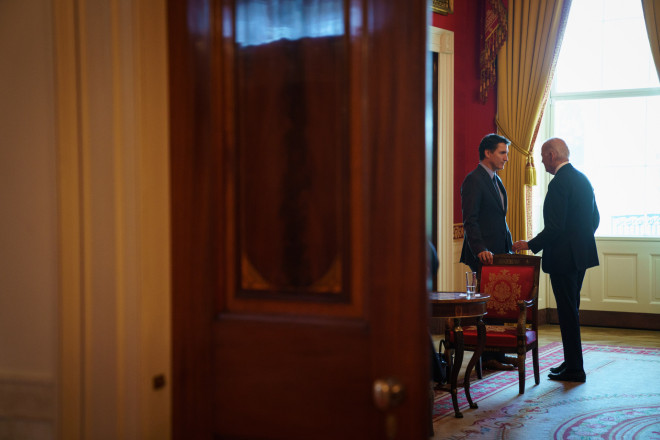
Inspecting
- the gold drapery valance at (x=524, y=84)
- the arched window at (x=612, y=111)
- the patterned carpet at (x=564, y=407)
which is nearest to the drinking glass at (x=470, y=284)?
the patterned carpet at (x=564, y=407)

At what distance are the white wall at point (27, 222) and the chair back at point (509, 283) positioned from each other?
11.5 ft

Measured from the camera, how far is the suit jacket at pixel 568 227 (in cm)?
456

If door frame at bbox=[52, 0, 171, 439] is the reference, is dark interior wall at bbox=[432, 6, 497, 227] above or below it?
above

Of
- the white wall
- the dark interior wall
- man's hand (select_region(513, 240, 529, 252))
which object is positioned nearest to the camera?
the white wall

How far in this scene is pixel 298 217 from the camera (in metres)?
1.31

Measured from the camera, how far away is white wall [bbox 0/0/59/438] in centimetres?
154

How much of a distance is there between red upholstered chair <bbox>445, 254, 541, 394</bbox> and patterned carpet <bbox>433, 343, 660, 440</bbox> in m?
0.22

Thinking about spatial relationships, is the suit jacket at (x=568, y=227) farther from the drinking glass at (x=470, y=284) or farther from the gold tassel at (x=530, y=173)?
the gold tassel at (x=530, y=173)

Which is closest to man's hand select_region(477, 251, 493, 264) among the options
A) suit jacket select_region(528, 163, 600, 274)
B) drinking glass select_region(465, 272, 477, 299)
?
suit jacket select_region(528, 163, 600, 274)

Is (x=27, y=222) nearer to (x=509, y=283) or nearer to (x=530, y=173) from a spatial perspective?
(x=509, y=283)

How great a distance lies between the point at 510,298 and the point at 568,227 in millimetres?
628

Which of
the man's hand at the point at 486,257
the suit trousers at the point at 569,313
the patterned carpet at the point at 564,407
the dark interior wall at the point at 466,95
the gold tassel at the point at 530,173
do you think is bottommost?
the patterned carpet at the point at 564,407

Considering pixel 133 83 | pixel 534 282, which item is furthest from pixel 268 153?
pixel 534 282

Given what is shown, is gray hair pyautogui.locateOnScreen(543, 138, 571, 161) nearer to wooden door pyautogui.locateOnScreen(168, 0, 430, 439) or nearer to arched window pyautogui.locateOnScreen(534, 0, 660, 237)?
arched window pyautogui.locateOnScreen(534, 0, 660, 237)
